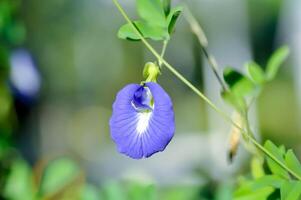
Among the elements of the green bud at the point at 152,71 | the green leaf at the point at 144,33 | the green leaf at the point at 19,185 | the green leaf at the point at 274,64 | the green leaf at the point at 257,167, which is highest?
the green leaf at the point at 144,33

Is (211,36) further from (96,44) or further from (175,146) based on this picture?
(175,146)

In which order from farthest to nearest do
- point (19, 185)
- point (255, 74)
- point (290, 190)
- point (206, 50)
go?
point (19, 185)
point (255, 74)
point (206, 50)
point (290, 190)

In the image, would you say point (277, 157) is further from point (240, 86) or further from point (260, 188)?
point (240, 86)

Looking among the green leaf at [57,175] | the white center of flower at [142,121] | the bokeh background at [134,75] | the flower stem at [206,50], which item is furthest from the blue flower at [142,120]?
the bokeh background at [134,75]

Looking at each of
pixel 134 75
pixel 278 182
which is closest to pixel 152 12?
pixel 278 182

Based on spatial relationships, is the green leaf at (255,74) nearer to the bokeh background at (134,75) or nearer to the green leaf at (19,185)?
the green leaf at (19,185)

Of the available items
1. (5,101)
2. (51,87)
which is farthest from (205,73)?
(5,101)

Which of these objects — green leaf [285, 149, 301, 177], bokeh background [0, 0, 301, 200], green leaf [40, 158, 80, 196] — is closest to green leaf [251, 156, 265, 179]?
green leaf [285, 149, 301, 177]
